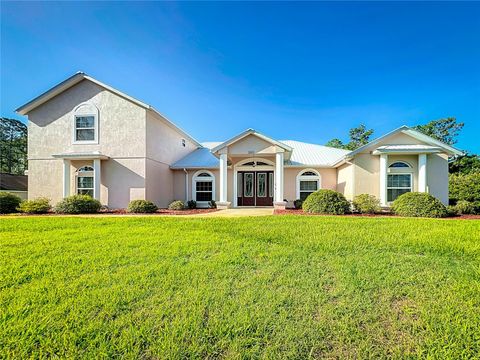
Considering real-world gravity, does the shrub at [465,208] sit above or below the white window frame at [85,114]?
below

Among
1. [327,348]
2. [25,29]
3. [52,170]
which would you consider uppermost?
[25,29]

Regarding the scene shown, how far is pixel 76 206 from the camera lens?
12.3m

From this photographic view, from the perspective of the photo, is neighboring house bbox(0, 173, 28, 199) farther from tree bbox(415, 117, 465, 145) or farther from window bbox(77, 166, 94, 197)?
tree bbox(415, 117, 465, 145)

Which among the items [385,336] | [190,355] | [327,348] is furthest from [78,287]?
[385,336]

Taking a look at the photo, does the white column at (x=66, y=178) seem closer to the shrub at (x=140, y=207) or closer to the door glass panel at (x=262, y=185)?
the shrub at (x=140, y=207)

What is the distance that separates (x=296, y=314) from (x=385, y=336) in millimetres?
1056

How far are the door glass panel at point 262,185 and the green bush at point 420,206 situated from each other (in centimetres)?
829

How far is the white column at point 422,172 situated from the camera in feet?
42.3

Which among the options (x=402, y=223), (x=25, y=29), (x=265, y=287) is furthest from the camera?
(x=25, y=29)

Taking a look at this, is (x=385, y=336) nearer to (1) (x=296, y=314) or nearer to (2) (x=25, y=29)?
(1) (x=296, y=314)

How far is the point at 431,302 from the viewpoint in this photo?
3.35 m

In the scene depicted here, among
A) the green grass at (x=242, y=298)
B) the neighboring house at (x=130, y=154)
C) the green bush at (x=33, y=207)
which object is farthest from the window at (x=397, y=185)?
the green bush at (x=33, y=207)

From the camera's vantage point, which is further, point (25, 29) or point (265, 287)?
point (25, 29)

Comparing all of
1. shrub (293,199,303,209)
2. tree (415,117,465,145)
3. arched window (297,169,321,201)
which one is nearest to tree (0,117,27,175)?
arched window (297,169,321,201)
